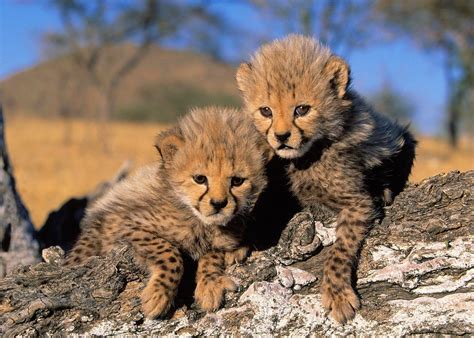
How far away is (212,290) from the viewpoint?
2186 millimetres

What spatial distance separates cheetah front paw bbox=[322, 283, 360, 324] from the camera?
2.17m

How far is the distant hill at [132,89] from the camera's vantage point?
80.8 feet

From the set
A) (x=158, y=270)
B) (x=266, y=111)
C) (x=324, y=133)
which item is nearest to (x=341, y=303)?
(x=158, y=270)

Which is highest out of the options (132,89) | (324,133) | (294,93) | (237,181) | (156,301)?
(132,89)

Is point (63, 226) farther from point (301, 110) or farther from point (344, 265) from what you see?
point (344, 265)

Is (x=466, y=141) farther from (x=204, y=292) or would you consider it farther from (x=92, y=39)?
(x=204, y=292)

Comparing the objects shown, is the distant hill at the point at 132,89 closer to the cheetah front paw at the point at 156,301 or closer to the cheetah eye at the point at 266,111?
the cheetah eye at the point at 266,111

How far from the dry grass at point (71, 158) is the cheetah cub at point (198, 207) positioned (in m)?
0.99

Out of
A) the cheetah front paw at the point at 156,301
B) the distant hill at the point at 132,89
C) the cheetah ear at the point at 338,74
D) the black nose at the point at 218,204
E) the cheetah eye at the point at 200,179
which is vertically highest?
the distant hill at the point at 132,89

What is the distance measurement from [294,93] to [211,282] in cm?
93

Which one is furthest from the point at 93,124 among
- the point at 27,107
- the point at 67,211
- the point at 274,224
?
the point at 274,224

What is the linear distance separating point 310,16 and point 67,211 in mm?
9516

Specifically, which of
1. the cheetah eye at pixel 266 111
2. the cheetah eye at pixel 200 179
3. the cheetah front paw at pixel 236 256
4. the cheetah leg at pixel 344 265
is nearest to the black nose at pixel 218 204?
the cheetah eye at pixel 200 179

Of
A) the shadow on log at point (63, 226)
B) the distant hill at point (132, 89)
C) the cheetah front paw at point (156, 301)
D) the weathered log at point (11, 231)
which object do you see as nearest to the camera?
the cheetah front paw at point (156, 301)
